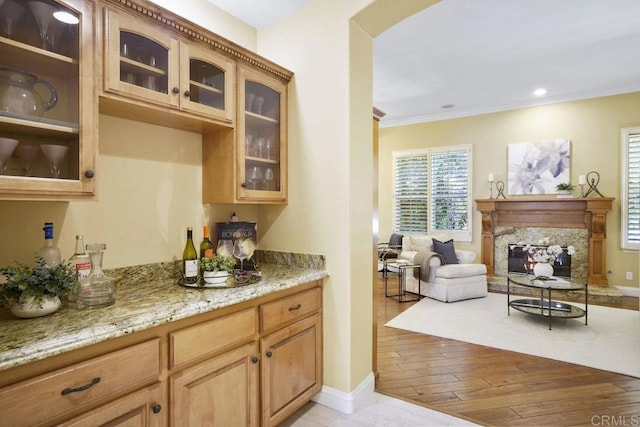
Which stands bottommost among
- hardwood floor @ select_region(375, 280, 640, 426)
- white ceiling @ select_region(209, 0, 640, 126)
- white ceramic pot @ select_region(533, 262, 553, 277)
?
hardwood floor @ select_region(375, 280, 640, 426)

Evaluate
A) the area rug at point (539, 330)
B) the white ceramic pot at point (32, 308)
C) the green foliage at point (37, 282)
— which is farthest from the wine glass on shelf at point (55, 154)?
the area rug at point (539, 330)

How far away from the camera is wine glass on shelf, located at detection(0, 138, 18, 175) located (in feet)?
4.22

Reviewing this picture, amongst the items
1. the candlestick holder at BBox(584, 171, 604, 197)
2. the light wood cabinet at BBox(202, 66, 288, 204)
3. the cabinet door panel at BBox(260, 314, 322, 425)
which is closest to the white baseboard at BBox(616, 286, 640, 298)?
the candlestick holder at BBox(584, 171, 604, 197)

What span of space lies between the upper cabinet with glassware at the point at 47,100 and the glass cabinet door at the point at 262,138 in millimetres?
863

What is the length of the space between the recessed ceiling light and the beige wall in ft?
20.4

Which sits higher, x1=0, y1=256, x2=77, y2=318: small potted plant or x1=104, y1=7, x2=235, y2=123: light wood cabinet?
x1=104, y1=7, x2=235, y2=123: light wood cabinet

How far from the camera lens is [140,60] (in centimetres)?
169

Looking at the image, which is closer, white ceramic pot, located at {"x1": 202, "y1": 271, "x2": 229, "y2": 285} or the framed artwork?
white ceramic pot, located at {"x1": 202, "y1": 271, "x2": 229, "y2": 285}

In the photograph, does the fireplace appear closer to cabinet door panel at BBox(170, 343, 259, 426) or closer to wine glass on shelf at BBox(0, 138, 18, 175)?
cabinet door panel at BBox(170, 343, 259, 426)

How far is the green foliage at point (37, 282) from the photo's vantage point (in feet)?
4.18

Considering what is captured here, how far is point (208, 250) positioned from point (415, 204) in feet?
18.1

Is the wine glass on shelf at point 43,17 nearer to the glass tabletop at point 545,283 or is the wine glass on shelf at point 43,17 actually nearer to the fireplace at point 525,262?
the glass tabletop at point 545,283

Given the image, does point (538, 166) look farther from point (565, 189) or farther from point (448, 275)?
point (448, 275)

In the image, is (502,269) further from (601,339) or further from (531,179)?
(601,339)
